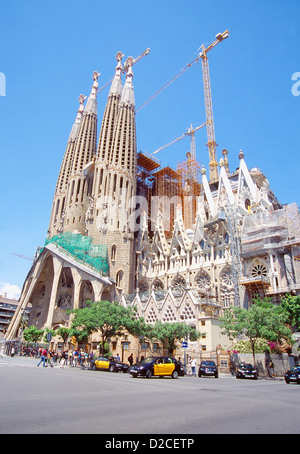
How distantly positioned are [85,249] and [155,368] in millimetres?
28274

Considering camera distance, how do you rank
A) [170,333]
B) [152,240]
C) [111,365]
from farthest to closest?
[152,240] → [170,333] → [111,365]

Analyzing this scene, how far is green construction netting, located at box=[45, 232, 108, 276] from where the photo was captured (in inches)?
1635

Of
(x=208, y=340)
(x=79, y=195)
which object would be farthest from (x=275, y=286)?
(x=79, y=195)

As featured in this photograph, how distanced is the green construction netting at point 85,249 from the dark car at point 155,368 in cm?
2492

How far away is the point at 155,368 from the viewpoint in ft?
53.1

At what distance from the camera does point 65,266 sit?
42.4m

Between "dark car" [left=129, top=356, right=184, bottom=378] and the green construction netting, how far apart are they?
24.9 m

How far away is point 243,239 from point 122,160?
2178cm

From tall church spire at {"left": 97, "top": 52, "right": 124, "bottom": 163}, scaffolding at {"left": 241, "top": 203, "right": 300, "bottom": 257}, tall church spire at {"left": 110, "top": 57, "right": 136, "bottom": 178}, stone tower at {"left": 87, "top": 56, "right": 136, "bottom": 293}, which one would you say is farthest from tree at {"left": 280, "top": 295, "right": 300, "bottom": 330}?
tall church spire at {"left": 97, "top": 52, "right": 124, "bottom": 163}

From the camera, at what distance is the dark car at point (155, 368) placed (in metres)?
15.8

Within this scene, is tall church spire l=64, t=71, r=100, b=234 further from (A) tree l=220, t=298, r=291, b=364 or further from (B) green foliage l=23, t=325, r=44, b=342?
(A) tree l=220, t=298, r=291, b=364

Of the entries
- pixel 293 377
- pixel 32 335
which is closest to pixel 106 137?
pixel 32 335

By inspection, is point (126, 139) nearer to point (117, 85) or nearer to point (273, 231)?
point (117, 85)

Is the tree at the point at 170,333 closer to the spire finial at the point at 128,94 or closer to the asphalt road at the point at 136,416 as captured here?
the asphalt road at the point at 136,416
